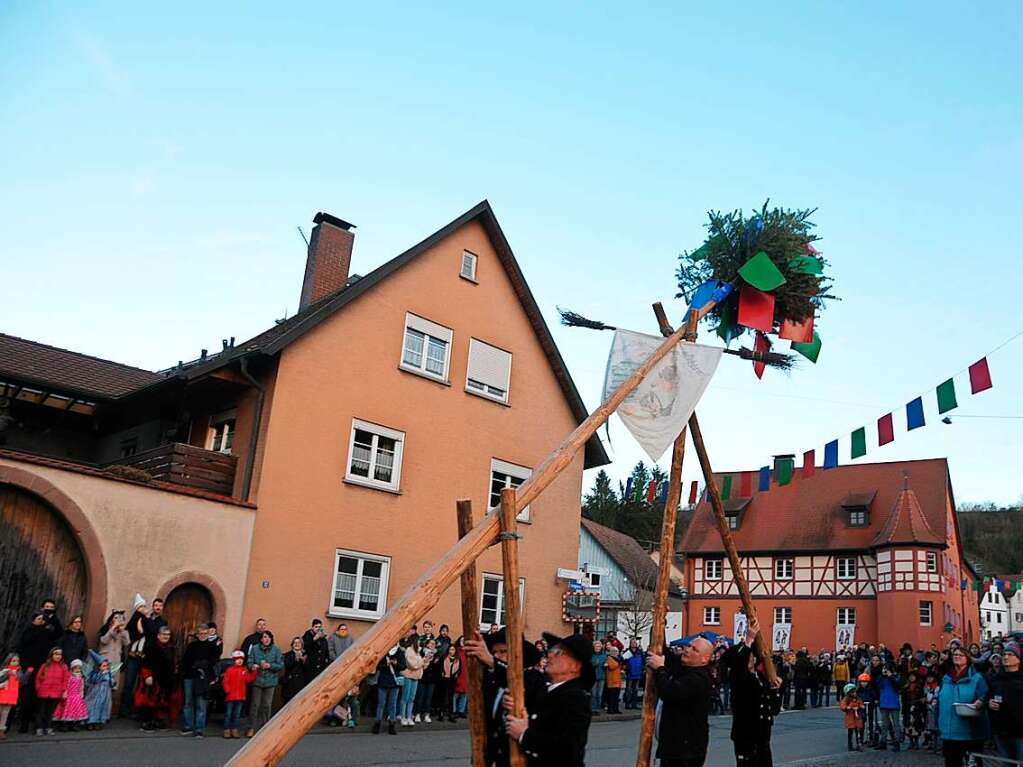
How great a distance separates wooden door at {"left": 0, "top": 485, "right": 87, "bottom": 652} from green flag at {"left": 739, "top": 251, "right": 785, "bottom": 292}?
37.3 feet

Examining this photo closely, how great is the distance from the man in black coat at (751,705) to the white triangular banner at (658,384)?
207 centimetres

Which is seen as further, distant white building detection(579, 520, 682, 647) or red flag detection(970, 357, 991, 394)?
distant white building detection(579, 520, 682, 647)

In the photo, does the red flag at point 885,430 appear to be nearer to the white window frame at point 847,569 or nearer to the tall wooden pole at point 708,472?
the tall wooden pole at point 708,472

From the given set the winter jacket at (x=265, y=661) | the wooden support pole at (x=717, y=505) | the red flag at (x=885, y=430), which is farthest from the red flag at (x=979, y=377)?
the winter jacket at (x=265, y=661)

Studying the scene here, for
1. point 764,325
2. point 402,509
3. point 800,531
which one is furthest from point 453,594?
point 800,531

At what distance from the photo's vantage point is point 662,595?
864 cm

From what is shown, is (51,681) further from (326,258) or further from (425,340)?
(326,258)

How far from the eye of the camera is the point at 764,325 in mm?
10445

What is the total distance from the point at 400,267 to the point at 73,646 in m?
10.7

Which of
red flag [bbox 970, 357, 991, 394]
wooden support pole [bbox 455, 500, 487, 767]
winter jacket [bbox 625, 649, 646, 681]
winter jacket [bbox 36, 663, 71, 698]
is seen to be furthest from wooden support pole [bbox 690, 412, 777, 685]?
winter jacket [bbox 625, 649, 646, 681]

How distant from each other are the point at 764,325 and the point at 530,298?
1379cm

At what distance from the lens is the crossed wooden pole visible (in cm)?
447

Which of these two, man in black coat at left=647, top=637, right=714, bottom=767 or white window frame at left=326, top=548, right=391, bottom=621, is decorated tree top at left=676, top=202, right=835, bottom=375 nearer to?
man in black coat at left=647, top=637, right=714, bottom=767

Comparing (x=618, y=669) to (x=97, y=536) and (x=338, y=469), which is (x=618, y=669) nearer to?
(x=338, y=469)
